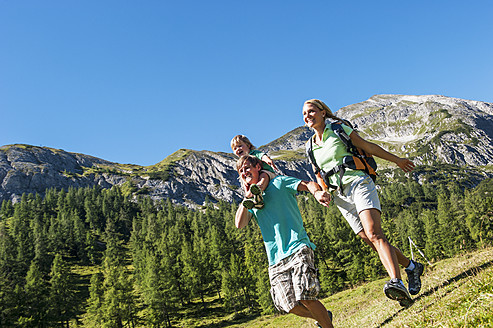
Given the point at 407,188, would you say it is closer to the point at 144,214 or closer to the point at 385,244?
the point at 144,214

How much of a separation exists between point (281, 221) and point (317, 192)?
0.80 m

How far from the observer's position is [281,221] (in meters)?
4.94

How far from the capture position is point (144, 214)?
5512 inches

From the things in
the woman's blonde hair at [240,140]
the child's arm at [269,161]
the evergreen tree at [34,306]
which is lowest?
the child's arm at [269,161]

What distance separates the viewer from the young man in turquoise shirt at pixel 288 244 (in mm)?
4586

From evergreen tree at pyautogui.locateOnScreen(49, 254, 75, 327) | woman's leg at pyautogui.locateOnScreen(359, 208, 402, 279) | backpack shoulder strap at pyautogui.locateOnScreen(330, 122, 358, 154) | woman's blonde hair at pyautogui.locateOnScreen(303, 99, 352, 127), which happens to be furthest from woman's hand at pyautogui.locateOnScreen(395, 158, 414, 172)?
evergreen tree at pyautogui.locateOnScreen(49, 254, 75, 327)

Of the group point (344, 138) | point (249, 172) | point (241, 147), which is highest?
point (241, 147)

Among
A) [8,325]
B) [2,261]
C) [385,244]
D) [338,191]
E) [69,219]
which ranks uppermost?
[69,219]

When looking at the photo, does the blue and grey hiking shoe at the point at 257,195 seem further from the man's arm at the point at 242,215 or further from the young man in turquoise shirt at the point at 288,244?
the man's arm at the point at 242,215

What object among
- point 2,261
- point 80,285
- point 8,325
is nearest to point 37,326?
point 8,325

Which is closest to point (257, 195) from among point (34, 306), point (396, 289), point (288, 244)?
point (288, 244)

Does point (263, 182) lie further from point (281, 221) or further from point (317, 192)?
point (317, 192)

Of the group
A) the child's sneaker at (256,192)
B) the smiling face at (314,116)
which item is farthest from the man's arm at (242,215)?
the smiling face at (314,116)

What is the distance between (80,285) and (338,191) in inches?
3577
